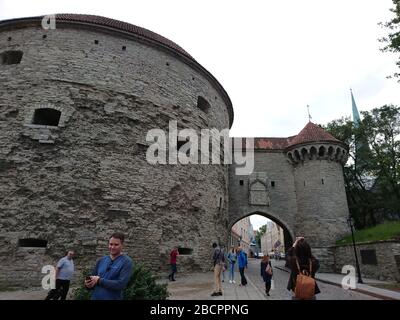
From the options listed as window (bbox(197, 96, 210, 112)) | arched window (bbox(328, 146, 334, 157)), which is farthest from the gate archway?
window (bbox(197, 96, 210, 112))

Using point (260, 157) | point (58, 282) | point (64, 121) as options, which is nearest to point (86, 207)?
point (64, 121)

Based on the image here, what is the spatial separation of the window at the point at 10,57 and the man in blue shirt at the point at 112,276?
12392mm

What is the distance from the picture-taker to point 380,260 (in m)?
11.3

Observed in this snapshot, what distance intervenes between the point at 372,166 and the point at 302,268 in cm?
2032

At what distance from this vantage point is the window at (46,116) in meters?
10.2

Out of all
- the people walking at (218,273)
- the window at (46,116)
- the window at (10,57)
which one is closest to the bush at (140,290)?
the people walking at (218,273)

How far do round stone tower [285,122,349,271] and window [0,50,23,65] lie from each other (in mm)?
16492

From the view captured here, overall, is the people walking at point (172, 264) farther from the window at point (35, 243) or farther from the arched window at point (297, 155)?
the arched window at point (297, 155)

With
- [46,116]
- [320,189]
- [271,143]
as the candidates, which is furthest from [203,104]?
[320,189]

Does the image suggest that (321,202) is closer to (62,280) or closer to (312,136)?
(312,136)

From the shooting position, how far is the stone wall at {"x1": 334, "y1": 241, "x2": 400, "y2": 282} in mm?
10445

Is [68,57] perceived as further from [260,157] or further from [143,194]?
[260,157]

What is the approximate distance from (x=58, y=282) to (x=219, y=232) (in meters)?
9.07

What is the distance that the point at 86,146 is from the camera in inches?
391
